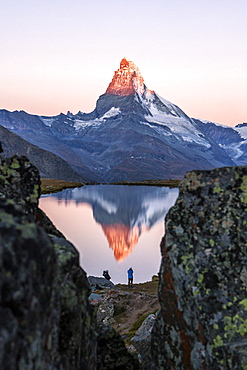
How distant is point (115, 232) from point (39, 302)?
9759cm

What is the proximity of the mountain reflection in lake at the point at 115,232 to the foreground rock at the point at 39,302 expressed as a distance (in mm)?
54773

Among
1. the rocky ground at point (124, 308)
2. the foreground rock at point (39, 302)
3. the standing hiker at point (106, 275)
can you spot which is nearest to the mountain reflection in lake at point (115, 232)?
the standing hiker at point (106, 275)

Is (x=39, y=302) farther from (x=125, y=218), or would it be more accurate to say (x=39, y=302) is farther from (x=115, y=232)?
(x=125, y=218)

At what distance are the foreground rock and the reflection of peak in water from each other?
67.2m

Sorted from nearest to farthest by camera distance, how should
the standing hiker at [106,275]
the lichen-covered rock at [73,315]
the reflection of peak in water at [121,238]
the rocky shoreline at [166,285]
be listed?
1. the rocky shoreline at [166,285]
2. the lichen-covered rock at [73,315]
3. the standing hiker at [106,275]
4. the reflection of peak in water at [121,238]

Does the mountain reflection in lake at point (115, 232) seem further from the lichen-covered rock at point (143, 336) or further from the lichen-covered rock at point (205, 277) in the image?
the lichen-covered rock at point (205, 277)

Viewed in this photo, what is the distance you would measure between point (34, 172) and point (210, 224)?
6147 mm

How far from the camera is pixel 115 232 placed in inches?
4055

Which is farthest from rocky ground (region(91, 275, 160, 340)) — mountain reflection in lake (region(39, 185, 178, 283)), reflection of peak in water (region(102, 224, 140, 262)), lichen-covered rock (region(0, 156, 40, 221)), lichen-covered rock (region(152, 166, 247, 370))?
reflection of peak in water (region(102, 224, 140, 262))

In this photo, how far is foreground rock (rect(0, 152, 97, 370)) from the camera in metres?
5.51

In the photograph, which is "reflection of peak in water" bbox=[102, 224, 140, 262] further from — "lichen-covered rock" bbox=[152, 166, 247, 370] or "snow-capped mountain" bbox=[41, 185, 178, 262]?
"lichen-covered rock" bbox=[152, 166, 247, 370]

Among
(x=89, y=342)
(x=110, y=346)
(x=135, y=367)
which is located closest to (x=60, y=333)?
(x=89, y=342)

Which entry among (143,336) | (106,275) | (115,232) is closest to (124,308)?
(143,336)

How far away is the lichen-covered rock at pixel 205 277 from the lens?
9.45 m
